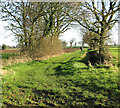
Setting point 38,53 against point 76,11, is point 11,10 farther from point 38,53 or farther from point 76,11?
point 76,11

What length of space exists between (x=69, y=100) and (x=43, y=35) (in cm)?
1117

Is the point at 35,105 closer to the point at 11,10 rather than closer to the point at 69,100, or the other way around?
the point at 69,100

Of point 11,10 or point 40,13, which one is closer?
point 11,10

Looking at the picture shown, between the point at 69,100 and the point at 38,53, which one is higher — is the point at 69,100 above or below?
below

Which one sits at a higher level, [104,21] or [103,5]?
[103,5]

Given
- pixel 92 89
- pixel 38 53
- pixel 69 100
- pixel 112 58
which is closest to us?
pixel 69 100

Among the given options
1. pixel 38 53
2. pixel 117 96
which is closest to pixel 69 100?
pixel 117 96

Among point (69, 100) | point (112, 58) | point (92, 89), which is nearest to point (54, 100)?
point (69, 100)

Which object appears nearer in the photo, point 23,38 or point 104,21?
point 104,21

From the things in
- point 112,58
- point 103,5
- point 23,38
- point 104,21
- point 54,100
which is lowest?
point 54,100

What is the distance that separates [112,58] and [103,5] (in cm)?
465

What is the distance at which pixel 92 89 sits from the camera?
4922 mm

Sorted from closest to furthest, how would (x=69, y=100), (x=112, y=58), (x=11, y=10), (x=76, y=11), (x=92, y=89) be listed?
(x=69, y=100)
(x=92, y=89)
(x=112, y=58)
(x=11, y=10)
(x=76, y=11)

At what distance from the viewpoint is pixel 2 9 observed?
11.8 m
